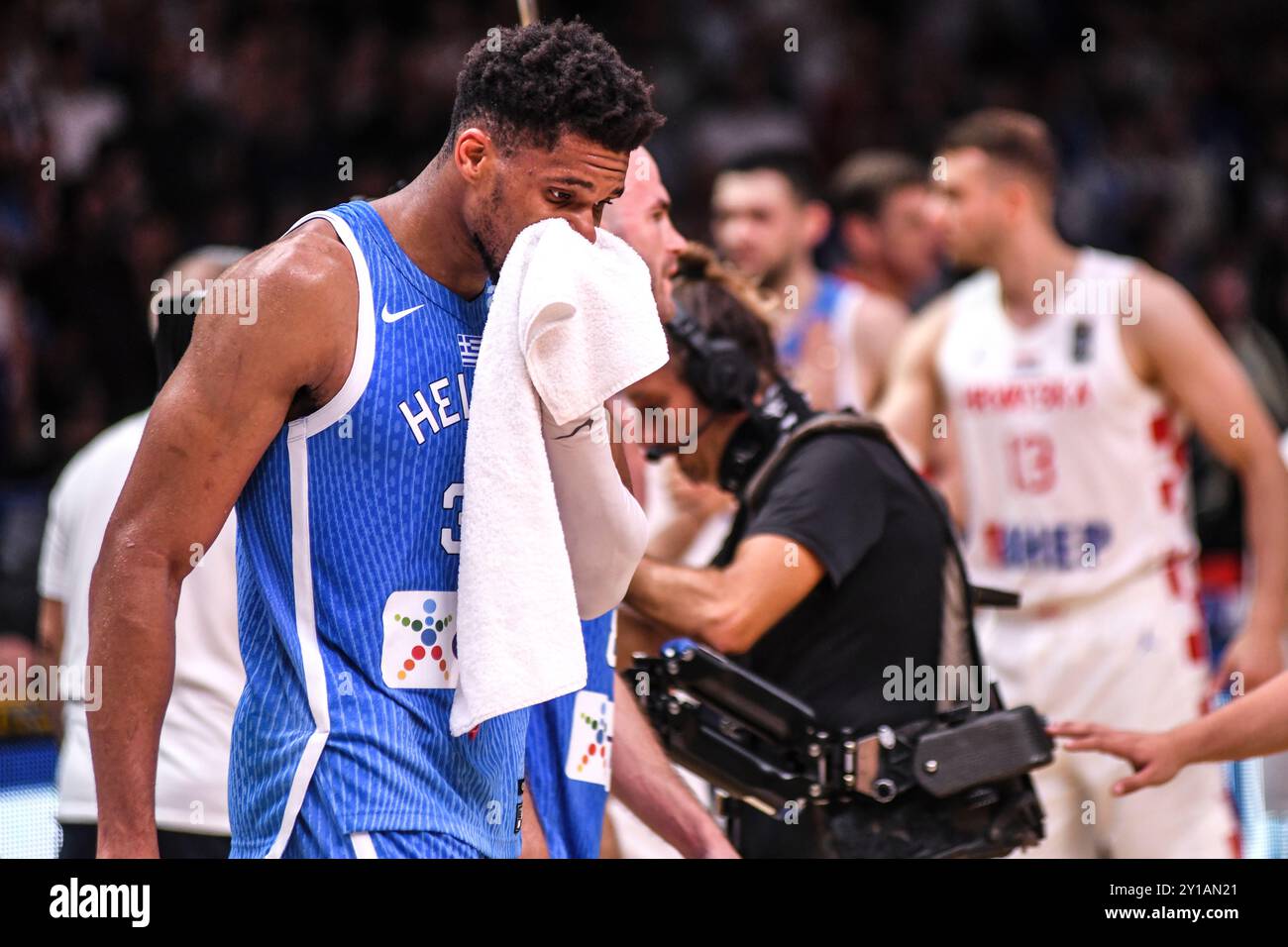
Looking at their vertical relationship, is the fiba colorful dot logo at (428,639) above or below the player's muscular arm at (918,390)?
below

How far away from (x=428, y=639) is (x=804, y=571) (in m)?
1.01

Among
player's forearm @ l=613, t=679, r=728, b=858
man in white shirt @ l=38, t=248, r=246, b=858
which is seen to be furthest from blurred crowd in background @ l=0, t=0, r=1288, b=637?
player's forearm @ l=613, t=679, r=728, b=858

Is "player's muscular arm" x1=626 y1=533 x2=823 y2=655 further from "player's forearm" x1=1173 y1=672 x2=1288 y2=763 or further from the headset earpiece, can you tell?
"player's forearm" x1=1173 y1=672 x2=1288 y2=763

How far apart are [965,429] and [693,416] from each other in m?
2.42

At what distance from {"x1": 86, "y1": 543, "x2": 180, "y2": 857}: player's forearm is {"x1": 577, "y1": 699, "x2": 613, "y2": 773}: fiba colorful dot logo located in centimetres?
83

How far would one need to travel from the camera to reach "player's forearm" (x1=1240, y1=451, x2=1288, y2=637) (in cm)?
489

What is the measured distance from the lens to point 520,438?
2.25 meters

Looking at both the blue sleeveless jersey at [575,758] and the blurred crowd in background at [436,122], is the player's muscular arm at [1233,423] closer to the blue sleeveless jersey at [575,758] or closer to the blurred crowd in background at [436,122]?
the blue sleeveless jersey at [575,758]

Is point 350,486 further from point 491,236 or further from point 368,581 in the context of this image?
point 491,236

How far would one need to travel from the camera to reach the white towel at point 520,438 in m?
2.23

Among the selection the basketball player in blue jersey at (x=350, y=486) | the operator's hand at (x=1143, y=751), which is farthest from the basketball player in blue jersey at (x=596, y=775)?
the operator's hand at (x=1143, y=751)

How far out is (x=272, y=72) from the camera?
905 cm

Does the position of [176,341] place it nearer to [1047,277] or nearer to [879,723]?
[879,723]
